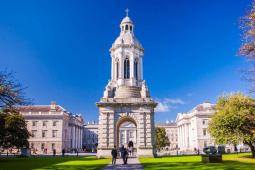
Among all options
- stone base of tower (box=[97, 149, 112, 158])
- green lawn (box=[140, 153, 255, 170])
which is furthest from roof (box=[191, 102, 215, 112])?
green lawn (box=[140, 153, 255, 170])

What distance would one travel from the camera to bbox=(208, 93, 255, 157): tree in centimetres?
4228

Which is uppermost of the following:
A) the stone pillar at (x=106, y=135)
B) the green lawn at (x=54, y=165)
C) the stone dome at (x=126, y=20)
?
the stone dome at (x=126, y=20)

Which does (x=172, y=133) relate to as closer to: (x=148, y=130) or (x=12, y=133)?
(x=148, y=130)

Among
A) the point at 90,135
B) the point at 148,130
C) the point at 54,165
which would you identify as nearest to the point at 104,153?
the point at 148,130

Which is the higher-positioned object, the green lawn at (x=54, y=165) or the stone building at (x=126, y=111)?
the stone building at (x=126, y=111)

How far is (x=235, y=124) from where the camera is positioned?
4306 cm

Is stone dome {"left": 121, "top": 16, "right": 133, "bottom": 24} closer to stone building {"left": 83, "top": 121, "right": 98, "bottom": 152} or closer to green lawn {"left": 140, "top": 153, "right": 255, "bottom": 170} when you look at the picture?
green lawn {"left": 140, "top": 153, "right": 255, "bottom": 170}

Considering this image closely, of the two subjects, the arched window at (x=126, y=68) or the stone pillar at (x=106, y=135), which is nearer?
the stone pillar at (x=106, y=135)

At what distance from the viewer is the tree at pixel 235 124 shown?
1665 inches

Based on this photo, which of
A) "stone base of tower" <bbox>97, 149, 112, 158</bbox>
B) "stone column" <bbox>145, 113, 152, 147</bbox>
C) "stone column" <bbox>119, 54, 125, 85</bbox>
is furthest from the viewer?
"stone column" <bbox>119, 54, 125, 85</bbox>

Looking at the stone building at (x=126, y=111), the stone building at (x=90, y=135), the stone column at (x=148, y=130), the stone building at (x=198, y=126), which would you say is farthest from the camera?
the stone building at (x=90, y=135)

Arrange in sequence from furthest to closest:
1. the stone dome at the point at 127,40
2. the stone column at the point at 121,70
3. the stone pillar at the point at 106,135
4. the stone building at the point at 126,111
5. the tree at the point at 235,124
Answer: the stone dome at the point at 127,40, the stone column at the point at 121,70, the stone building at the point at 126,111, the stone pillar at the point at 106,135, the tree at the point at 235,124

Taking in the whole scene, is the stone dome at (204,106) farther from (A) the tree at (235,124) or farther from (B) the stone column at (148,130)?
(B) the stone column at (148,130)

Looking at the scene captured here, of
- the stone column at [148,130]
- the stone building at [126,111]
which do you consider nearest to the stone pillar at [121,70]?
the stone building at [126,111]
